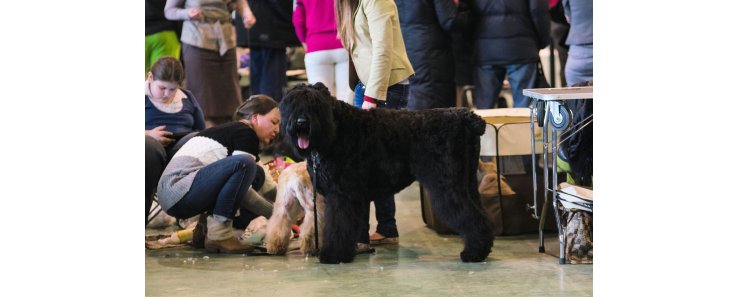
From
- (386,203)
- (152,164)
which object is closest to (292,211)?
(386,203)

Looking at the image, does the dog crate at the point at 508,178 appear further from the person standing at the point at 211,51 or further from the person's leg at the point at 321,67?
the person standing at the point at 211,51

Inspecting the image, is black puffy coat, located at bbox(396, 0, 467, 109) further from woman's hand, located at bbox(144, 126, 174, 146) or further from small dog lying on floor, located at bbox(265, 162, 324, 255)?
small dog lying on floor, located at bbox(265, 162, 324, 255)

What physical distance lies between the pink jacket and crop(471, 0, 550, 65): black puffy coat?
142 cm

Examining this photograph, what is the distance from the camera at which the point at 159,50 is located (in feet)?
23.4

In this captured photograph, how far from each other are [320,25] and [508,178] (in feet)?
4.22

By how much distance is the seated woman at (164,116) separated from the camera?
5098 millimetres

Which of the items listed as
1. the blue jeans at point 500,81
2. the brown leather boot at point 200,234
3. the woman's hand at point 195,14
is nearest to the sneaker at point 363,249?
the brown leather boot at point 200,234

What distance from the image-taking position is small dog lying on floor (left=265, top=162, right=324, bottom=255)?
4.78m

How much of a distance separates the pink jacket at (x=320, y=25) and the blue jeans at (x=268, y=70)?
200 centimetres
